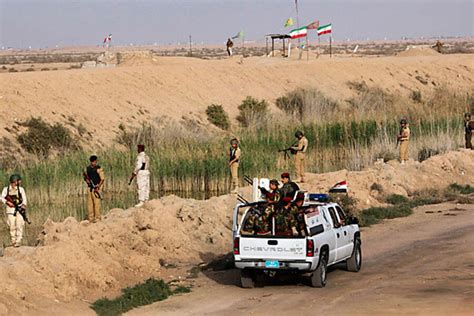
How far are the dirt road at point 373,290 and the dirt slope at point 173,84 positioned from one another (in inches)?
1028

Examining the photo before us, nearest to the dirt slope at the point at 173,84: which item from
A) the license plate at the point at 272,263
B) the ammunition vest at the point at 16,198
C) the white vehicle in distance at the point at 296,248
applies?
the ammunition vest at the point at 16,198

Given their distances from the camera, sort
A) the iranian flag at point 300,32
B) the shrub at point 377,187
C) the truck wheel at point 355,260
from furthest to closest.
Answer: the iranian flag at point 300,32
the shrub at point 377,187
the truck wheel at point 355,260

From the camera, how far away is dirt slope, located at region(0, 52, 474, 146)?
52188 mm

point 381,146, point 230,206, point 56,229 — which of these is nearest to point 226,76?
point 381,146

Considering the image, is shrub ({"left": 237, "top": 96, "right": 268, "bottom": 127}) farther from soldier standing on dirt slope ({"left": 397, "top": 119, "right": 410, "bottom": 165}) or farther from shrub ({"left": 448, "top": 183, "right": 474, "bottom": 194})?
shrub ({"left": 448, "top": 183, "right": 474, "bottom": 194})

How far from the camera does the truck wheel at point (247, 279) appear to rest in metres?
19.8

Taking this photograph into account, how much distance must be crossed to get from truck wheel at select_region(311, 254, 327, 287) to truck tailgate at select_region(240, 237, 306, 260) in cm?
77

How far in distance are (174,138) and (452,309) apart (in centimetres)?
2981

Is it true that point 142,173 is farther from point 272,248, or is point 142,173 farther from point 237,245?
point 272,248

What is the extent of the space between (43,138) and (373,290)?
28.8 metres

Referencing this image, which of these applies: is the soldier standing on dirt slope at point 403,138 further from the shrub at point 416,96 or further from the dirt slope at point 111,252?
the shrub at point 416,96

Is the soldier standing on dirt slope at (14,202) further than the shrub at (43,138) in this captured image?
No

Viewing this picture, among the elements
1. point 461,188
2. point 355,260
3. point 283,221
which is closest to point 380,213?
point 461,188

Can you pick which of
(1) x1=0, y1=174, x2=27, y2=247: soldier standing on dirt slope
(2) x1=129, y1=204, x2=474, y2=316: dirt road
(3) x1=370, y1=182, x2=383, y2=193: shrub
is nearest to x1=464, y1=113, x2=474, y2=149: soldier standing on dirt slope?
(3) x1=370, y1=182, x2=383, y2=193: shrub
